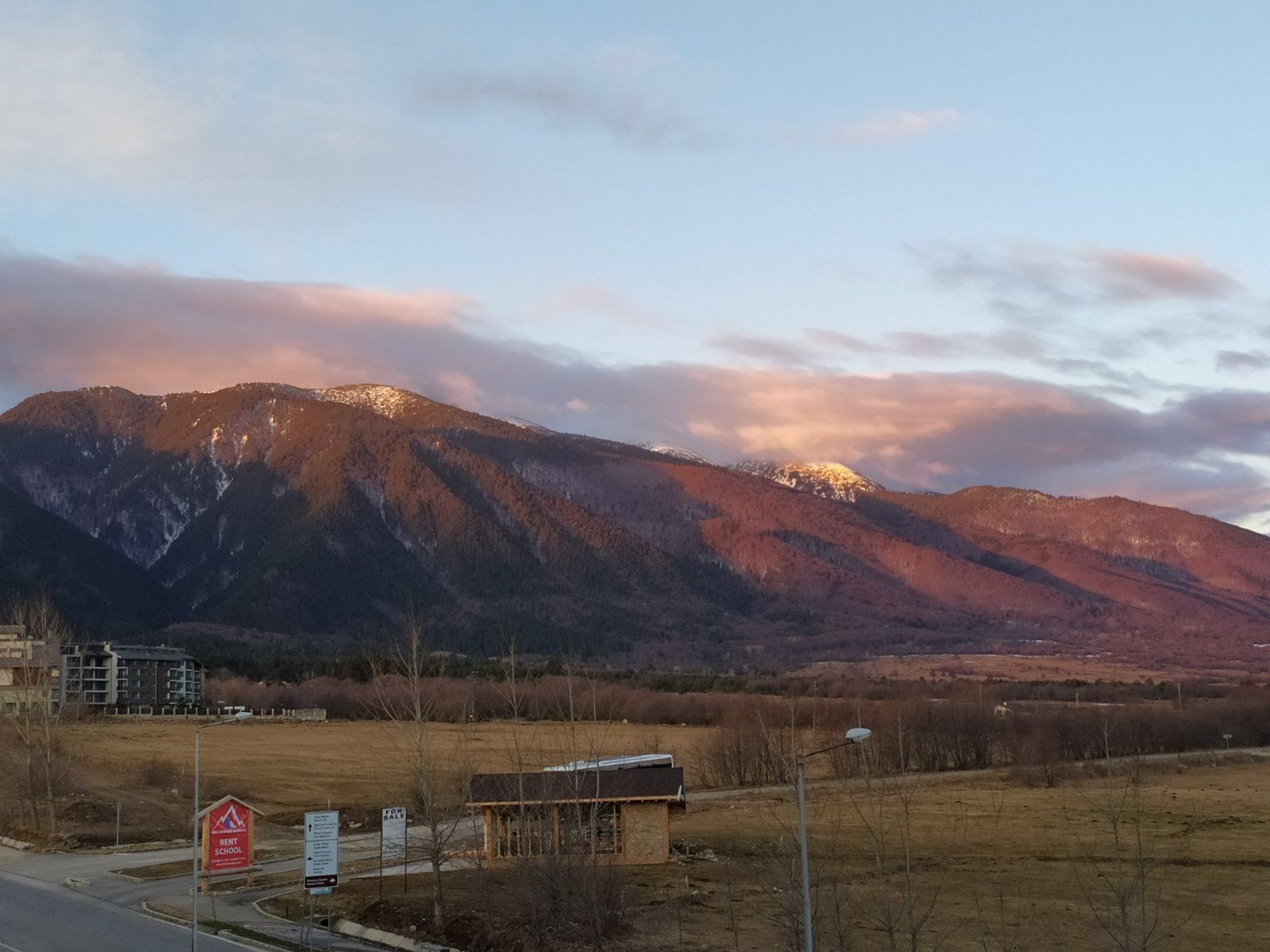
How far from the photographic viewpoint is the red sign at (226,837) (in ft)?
176

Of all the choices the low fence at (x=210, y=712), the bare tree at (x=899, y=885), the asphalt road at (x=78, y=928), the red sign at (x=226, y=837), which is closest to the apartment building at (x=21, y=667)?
the low fence at (x=210, y=712)

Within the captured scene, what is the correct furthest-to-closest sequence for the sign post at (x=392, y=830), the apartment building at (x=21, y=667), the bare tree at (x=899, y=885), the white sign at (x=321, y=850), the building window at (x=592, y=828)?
the apartment building at (x=21, y=667), the sign post at (x=392, y=830), the building window at (x=592, y=828), the white sign at (x=321, y=850), the bare tree at (x=899, y=885)

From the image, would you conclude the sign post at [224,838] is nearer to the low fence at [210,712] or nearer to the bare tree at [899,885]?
the bare tree at [899,885]

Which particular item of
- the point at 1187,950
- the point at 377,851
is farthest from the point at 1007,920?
the point at 377,851

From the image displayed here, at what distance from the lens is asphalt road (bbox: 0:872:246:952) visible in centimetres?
4309

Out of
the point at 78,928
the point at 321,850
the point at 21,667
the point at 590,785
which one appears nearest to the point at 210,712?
the point at 21,667

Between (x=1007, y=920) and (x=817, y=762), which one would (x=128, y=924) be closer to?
(x=1007, y=920)

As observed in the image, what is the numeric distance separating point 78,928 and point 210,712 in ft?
362

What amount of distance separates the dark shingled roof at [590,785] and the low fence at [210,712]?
8937cm

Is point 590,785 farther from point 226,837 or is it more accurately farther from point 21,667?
point 21,667

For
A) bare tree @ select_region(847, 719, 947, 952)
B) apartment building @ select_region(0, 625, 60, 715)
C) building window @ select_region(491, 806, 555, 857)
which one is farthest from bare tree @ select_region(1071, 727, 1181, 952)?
apartment building @ select_region(0, 625, 60, 715)

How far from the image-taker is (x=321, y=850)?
1745 inches

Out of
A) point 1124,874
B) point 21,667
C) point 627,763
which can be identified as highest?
point 21,667

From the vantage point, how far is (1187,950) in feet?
144
